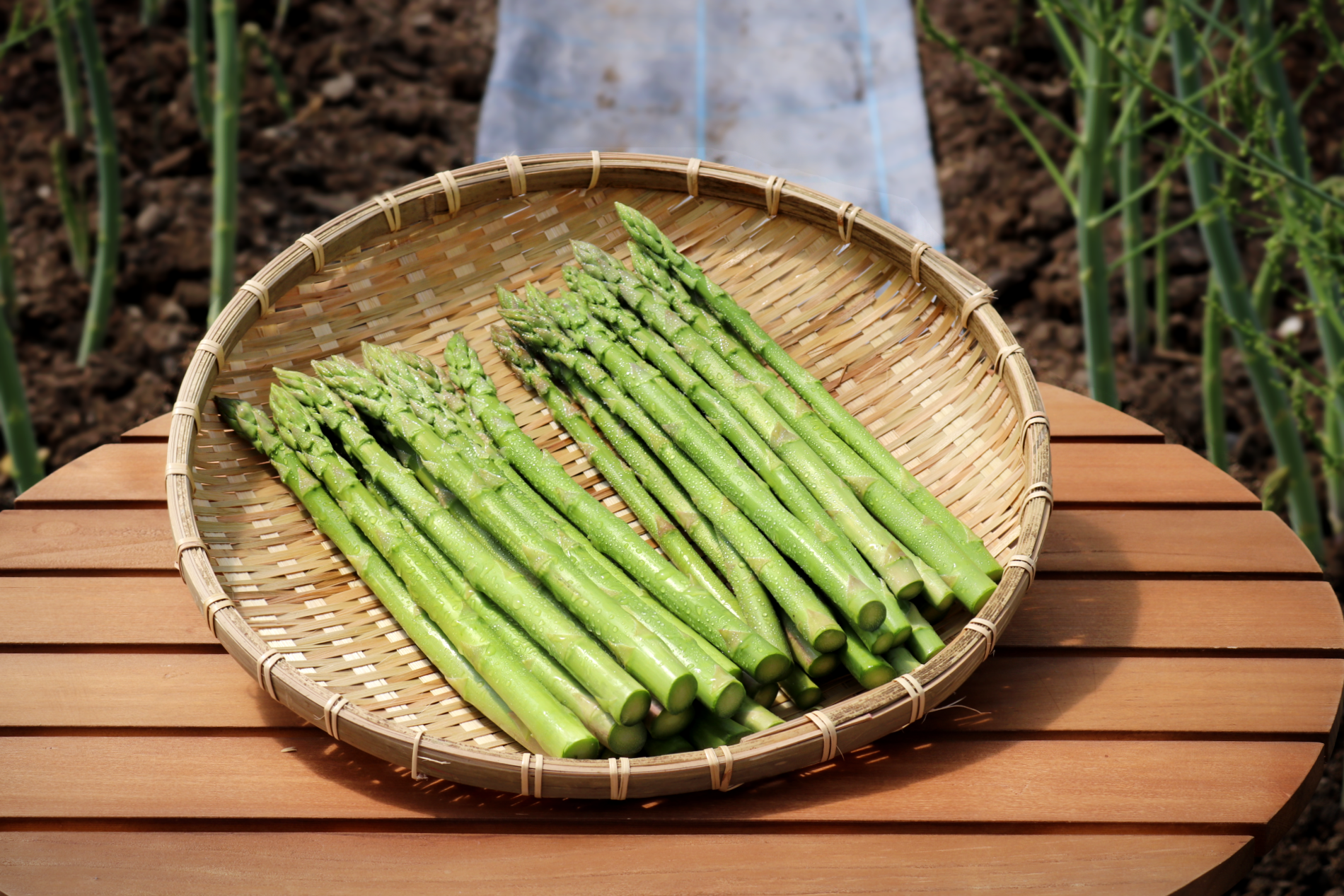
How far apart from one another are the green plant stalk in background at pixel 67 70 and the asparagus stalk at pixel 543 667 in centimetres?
308

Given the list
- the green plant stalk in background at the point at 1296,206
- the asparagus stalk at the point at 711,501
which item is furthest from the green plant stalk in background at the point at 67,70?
the green plant stalk in background at the point at 1296,206

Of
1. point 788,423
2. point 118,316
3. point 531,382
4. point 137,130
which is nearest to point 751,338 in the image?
point 788,423

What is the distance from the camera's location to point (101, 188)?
528cm

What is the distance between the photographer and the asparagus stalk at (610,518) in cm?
244

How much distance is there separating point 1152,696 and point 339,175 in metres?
5.30

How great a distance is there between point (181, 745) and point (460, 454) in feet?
2.93

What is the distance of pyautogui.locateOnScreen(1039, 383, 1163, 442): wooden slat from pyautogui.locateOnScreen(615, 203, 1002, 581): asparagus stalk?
2.18 ft

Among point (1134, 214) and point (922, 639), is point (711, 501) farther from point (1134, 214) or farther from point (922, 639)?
point (1134, 214)

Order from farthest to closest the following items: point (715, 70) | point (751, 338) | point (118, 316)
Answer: point (715, 70) < point (118, 316) < point (751, 338)

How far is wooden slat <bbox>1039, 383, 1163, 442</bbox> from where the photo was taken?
341 centimetres

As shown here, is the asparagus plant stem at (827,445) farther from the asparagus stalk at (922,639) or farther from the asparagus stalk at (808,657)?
the asparagus stalk at (808,657)

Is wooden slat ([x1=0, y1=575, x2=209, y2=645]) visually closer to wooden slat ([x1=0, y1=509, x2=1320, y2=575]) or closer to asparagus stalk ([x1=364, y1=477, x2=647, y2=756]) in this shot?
wooden slat ([x1=0, y1=509, x2=1320, y2=575])

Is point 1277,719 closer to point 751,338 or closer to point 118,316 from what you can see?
point 751,338

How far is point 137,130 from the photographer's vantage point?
6.48 meters
